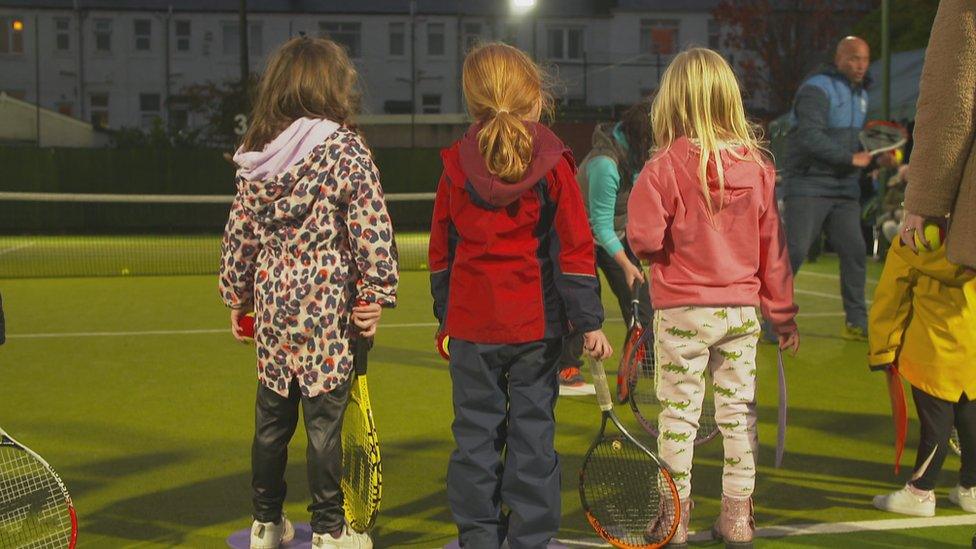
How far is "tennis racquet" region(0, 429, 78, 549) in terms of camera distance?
469 cm

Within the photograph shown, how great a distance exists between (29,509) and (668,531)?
239 cm

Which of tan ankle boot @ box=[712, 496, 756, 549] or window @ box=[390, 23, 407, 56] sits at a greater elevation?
window @ box=[390, 23, 407, 56]

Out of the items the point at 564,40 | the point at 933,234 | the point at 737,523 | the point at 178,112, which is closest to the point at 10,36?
the point at 178,112

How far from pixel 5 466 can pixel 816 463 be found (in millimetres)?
3639

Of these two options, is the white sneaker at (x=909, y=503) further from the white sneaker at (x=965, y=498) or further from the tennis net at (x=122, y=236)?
the tennis net at (x=122, y=236)

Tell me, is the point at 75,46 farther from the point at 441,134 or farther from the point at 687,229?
the point at 687,229

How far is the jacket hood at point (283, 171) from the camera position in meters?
4.51

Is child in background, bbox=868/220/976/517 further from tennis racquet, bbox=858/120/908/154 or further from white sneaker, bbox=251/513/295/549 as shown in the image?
tennis racquet, bbox=858/120/908/154

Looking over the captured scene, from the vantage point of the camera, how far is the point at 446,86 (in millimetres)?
57594

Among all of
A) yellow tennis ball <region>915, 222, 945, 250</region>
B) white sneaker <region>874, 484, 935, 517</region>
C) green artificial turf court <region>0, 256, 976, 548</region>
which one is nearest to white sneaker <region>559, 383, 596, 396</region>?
green artificial turf court <region>0, 256, 976, 548</region>

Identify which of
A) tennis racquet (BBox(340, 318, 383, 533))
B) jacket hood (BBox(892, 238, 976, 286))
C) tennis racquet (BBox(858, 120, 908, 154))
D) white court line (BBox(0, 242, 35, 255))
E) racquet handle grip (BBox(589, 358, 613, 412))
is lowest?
white court line (BBox(0, 242, 35, 255))

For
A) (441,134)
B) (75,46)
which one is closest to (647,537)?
(441,134)

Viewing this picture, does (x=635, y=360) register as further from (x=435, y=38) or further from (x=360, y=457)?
(x=435, y=38)

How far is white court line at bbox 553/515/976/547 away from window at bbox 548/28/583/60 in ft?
181
